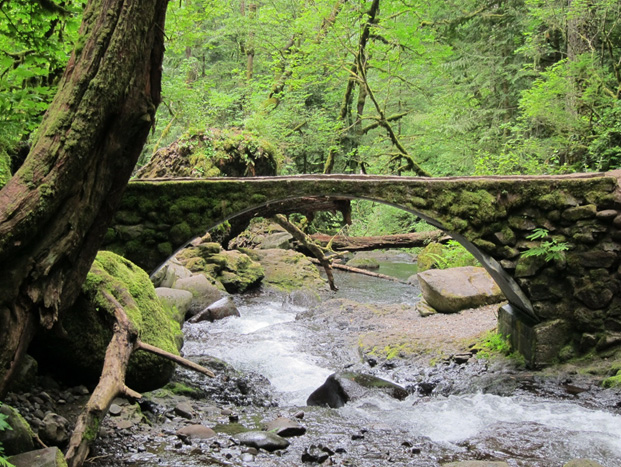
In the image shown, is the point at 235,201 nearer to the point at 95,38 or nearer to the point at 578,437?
the point at 95,38

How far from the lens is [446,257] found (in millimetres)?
11102

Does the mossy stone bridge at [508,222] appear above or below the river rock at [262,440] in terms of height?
above

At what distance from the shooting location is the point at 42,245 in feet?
10.1

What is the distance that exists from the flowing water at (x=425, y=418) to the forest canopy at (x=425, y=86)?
4206 mm

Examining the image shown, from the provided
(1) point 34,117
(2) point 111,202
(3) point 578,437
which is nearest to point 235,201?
(1) point 34,117

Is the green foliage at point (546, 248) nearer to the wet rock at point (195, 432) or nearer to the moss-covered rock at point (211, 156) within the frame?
the wet rock at point (195, 432)

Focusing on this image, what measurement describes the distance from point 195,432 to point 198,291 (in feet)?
18.0

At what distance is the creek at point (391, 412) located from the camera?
4.10 meters

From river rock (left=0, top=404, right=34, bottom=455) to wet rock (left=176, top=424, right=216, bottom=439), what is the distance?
1.33 m

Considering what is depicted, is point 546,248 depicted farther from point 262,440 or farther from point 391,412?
point 262,440

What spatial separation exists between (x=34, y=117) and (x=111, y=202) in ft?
7.75

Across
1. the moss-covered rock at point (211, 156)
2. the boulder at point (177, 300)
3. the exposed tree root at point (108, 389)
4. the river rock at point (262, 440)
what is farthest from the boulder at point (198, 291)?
the exposed tree root at point (108, 389)

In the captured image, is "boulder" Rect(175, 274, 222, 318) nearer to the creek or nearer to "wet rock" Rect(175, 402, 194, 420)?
the creek

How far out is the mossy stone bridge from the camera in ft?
19.9
